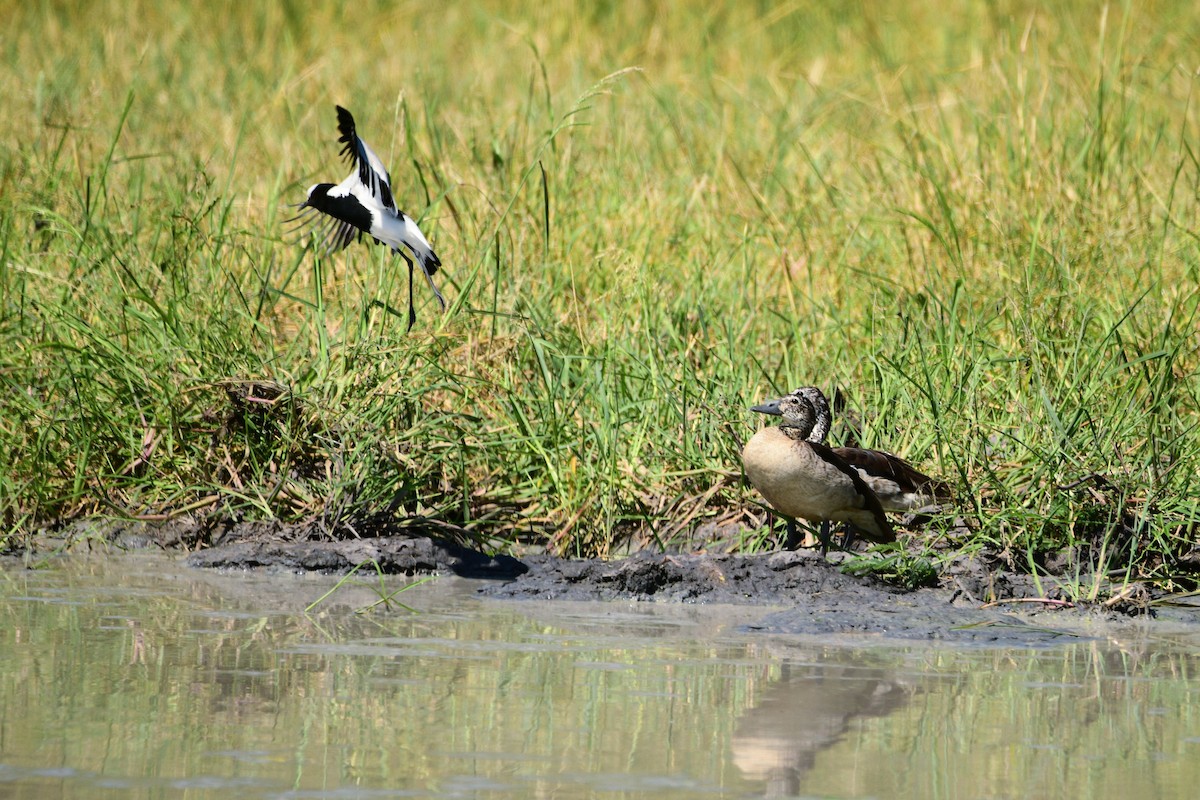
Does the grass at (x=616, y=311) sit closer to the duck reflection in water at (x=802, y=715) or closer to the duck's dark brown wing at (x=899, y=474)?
the duck's dark brown wing at (x=899, y=474)

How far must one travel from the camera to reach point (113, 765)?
9.61 feet

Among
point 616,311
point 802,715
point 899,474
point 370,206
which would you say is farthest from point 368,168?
point 802,715

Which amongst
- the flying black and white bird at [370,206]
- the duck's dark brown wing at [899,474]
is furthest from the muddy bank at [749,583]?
the flying black and white bird at [370,206]

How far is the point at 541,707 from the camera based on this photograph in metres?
3.44

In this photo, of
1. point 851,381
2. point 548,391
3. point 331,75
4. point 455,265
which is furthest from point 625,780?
point 331,75

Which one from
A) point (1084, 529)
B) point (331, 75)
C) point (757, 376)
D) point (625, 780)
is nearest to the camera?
point (625, 780)

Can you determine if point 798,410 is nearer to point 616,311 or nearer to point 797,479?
point 797,479

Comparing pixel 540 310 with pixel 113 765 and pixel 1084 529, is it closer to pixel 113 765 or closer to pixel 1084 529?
pixel 1084 529

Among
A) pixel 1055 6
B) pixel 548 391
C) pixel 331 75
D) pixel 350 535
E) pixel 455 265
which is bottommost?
pixel 350 535

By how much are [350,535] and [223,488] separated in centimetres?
44

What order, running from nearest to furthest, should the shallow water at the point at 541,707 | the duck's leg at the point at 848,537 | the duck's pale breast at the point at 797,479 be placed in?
the shallow water at the point at 541,707 < the duck's pale breast at the point at 797,479 < the duck's leg at the point at 848,537

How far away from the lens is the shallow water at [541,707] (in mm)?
2928

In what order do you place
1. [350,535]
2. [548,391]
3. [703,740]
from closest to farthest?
[703,740], [350,535], [548,391]

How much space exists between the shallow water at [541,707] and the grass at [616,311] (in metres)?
0.89
